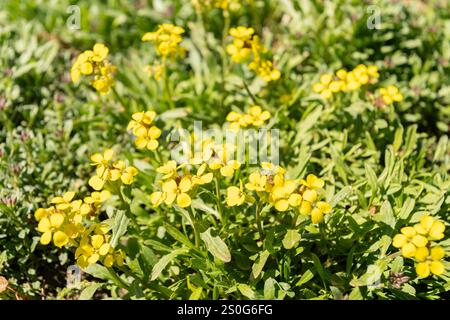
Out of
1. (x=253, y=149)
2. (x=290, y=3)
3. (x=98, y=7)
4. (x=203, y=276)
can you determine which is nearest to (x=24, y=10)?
(x=98, y=7)

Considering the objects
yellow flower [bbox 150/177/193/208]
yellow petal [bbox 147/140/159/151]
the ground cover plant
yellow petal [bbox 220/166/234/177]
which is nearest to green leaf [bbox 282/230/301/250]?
the ground cover plant

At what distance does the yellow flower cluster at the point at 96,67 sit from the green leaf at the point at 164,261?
105 cm

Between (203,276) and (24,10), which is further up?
(24,10)

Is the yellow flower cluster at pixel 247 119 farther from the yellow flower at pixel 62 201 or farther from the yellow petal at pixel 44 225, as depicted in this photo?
the yellow petal at pixel 44 225

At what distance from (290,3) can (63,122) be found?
2.26 metres

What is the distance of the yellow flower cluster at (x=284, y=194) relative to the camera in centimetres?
241

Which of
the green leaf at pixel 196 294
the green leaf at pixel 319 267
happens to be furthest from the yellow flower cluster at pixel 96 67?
the green leaf at pixel 319 267

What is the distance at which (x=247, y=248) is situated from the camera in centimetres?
288

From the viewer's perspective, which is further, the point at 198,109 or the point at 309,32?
the point at 309,32

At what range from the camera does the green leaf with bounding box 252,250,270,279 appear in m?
2.73

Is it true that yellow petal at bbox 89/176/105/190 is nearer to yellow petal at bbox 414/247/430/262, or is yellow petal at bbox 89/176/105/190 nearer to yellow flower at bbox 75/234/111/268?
yellow flower at bbox 75/234/111/268

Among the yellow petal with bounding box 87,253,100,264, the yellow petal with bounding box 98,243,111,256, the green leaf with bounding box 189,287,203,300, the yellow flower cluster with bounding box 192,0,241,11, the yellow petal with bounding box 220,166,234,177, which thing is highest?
the yellow flower cluster with bounding box 192,0,241,11

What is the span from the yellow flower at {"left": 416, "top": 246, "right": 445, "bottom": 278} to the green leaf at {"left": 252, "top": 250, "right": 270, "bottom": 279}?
2.54 ft

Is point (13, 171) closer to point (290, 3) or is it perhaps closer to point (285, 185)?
point (285, 185)
